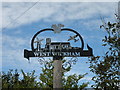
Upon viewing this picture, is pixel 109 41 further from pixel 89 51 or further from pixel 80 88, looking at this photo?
pixel 80 88

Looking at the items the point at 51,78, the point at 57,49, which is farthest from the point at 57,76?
the point at 51,78

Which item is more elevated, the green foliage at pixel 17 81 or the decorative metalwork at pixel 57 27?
the decorative metalwork at pixel 57 27

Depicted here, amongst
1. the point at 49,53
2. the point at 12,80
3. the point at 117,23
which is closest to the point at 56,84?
the point at 49,53

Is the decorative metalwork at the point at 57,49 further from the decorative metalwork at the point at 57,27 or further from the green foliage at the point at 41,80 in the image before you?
the green foliage at the point at 41,80

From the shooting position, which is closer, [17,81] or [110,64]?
[110,64]

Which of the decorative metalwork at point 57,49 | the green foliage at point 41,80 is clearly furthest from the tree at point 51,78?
the decorative metalwork at point 57,49

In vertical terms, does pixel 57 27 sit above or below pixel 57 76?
above

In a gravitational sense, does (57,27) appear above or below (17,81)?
above

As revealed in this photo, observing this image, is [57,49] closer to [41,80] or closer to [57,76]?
[57,76]

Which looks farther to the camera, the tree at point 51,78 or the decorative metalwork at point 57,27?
the tree at point 51,78

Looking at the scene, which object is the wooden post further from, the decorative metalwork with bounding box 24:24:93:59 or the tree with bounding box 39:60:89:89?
the tree with bounding box 39:60:89:89

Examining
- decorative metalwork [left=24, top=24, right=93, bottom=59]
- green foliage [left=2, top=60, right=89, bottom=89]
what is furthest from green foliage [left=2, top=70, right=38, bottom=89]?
decorative metalwork [left=24, top=24, right=93, bottom=59]

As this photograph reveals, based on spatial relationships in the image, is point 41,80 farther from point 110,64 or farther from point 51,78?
point 110,64

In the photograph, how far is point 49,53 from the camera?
270 inches
